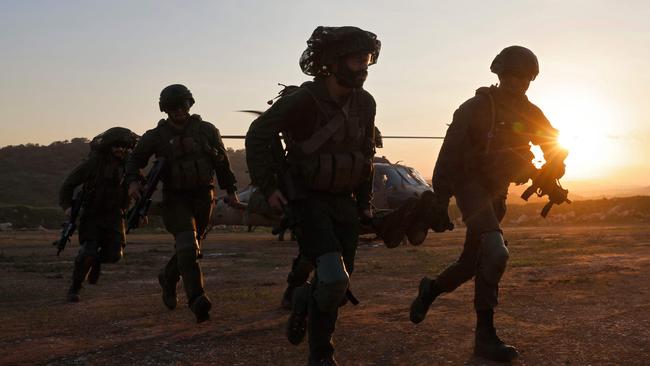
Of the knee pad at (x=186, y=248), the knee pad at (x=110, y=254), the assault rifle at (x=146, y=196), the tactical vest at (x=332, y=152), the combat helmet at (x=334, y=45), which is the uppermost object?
the combat helmet at (x=334, y=45)

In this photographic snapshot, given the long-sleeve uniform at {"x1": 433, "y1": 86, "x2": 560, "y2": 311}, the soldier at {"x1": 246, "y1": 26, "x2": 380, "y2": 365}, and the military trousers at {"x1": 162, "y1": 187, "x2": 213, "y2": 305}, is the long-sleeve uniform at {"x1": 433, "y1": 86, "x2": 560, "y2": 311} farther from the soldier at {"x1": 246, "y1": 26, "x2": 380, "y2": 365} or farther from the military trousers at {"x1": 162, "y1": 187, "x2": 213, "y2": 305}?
the military trousers at {"x1": 162, "y1": 187, "x2": 213, "y2": 305}

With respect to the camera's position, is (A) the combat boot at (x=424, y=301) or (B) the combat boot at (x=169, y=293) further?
(B) the combat boot at (x=169, y=293)

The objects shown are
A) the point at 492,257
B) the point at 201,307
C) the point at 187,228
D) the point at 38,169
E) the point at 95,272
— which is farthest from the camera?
the point at 38,169

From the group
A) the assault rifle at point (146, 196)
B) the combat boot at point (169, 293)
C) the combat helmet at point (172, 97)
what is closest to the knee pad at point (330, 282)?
the assault rifle at point (146, 196)

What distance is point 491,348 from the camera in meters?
4.84

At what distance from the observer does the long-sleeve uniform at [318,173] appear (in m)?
4.39

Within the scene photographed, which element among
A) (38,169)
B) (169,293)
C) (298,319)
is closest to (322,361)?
(298,319)

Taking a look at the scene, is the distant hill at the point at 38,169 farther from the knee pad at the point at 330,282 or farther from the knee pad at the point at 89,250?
the knee pad at the point at 330,282

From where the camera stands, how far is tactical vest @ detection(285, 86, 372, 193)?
4.48 metres

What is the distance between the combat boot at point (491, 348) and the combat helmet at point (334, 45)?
6.52 feet

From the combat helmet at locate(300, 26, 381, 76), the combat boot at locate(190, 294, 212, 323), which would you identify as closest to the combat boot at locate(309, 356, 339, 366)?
the combat helmet at locate(300, 26, 381, 76)

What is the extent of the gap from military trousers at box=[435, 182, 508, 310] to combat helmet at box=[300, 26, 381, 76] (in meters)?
1.25

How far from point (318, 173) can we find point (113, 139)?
14.4 feet

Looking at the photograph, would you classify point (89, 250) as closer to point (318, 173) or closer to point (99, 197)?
point (99, 197)
